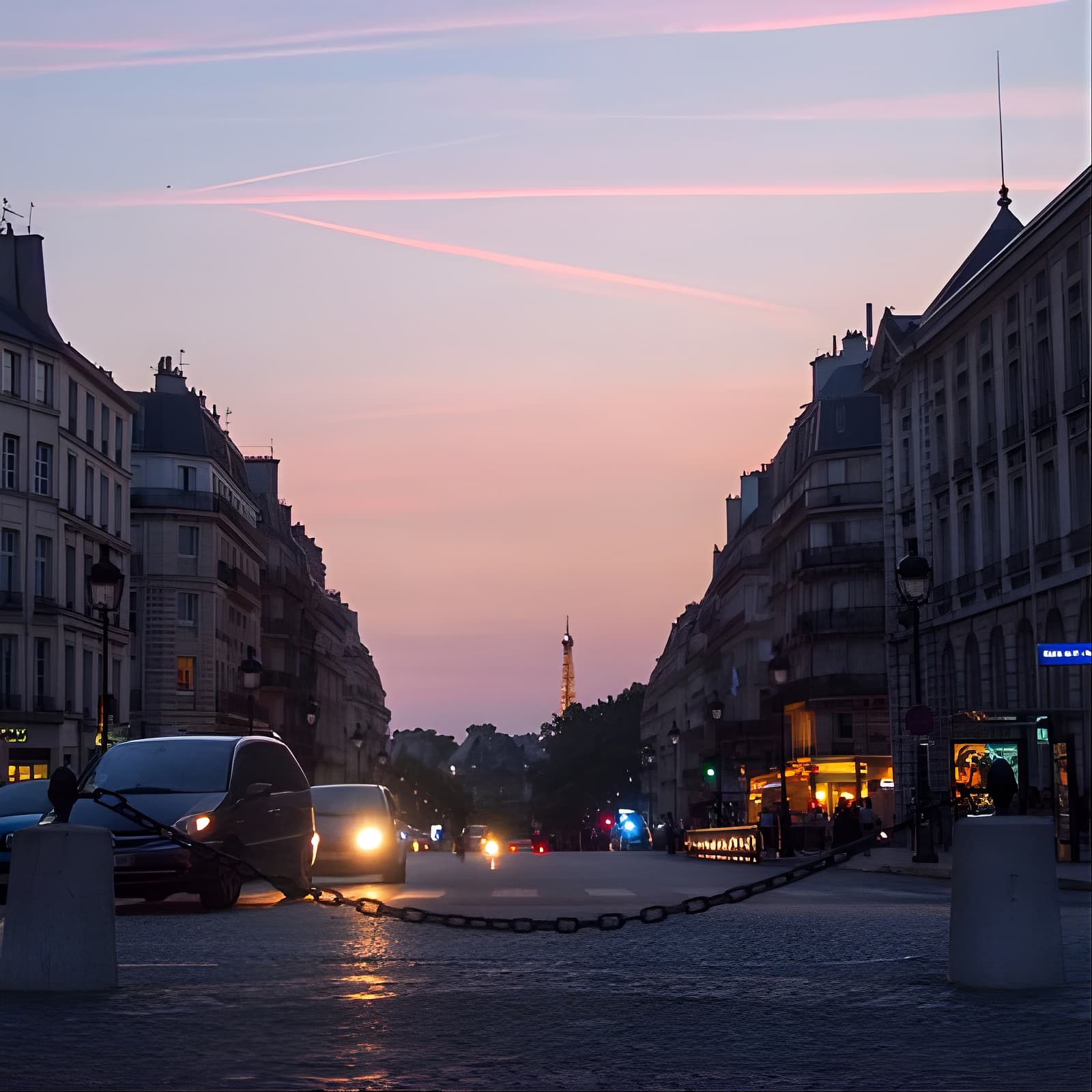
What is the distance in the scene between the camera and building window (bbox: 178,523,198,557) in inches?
3438

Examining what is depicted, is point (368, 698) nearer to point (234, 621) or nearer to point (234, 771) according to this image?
point (234, 621)

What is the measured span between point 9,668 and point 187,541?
76.0 ft

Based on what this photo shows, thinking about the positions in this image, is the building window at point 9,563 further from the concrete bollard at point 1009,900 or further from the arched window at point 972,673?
the concrete bollard at point 1009,900

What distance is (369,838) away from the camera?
2656cm

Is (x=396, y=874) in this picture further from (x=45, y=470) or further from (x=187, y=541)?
(x=187, y=541)

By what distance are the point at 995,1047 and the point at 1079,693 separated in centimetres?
3615

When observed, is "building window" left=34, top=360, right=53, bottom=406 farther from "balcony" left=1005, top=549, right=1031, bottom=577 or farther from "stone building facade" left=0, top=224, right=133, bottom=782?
"balcony" left=1005, top=549, right=1031, bottom=577

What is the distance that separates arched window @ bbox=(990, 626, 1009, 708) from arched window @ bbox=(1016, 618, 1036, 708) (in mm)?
857

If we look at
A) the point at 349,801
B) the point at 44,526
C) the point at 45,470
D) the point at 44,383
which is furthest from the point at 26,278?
the point at 349,801

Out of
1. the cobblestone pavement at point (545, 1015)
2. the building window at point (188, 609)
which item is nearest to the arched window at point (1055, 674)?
the cobblestone pavement at point (545, 1015)

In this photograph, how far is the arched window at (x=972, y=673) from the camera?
182ft

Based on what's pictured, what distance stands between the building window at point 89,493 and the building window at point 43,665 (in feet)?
19.7

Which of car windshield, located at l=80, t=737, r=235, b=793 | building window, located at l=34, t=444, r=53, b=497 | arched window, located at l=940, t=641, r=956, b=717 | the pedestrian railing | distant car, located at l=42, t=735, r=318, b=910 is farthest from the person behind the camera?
building window, located at l=34, t=444, r=53, b=497

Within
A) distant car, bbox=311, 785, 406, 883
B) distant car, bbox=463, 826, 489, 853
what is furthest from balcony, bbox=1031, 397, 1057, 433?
distant car, bbox=463, 826, 489, 853
